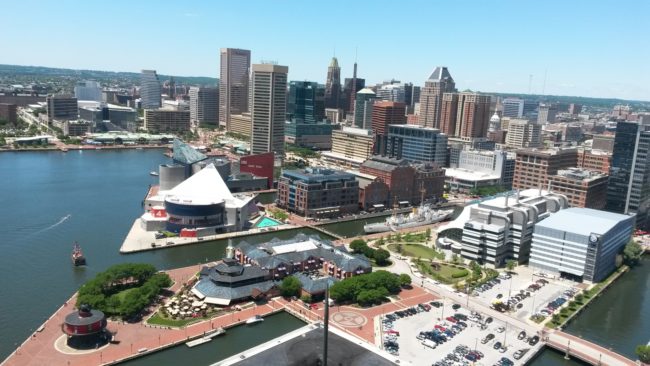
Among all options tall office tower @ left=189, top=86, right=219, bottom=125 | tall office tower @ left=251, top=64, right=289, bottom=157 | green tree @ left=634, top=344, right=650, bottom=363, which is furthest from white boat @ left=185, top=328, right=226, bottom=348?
tall office tower @ left=189, top=86, right=219, bottom=125

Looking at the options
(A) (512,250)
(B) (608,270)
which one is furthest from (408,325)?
(B) (608,270)

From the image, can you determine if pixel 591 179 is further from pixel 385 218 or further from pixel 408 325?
pixel 408 325

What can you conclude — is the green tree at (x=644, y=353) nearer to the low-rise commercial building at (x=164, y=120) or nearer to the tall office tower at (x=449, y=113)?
the tall office tower at (x=449, y=113)

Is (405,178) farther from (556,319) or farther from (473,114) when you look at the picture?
(473,114)

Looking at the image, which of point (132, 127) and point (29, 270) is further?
point (132, 127)

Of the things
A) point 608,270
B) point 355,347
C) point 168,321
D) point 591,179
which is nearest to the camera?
point 355,347

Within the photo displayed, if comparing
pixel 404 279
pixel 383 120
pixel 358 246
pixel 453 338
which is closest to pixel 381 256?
pixel 358 246

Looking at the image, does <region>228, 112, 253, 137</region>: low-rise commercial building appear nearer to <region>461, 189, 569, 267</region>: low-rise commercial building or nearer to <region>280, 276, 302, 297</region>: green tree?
<region>461, 189, 569, 267</region>: low-rise commercial building
